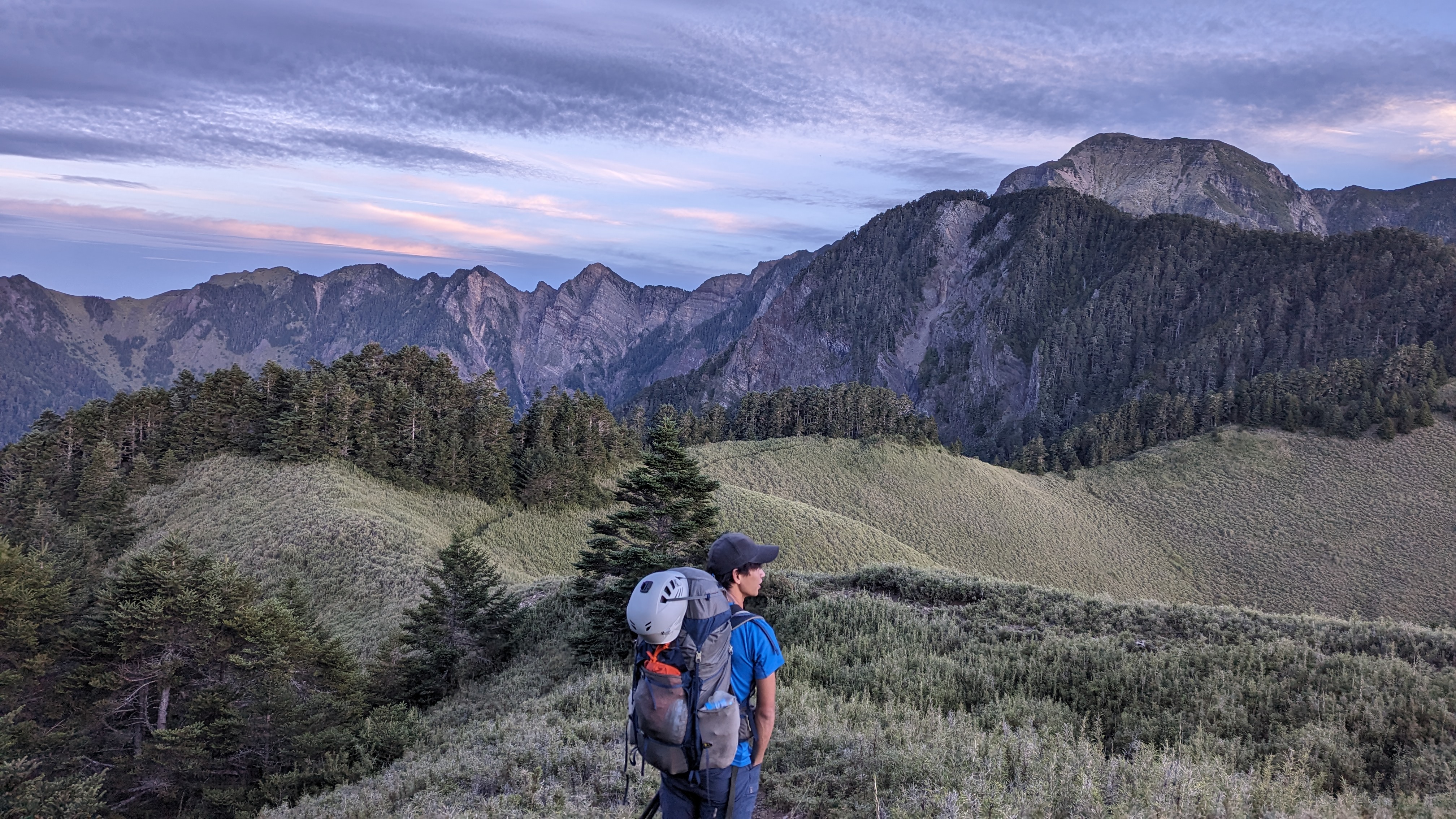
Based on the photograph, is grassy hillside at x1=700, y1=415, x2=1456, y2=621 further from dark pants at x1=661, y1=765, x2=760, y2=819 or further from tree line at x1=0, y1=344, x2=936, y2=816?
dark pants at x1=661, y1=765, x2=760, y2=819

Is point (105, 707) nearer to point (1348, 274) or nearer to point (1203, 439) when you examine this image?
point (1203, 439)

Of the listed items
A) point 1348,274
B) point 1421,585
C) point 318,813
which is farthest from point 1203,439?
point 1348,274

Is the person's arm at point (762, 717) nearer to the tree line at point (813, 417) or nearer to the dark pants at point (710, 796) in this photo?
the dark pants at point (710, 796)

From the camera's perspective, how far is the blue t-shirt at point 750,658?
4473 millimetres

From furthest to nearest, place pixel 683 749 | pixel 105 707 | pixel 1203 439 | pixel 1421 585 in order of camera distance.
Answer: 1. pixel 1203 439
2. pixel 1421 585
3. pixel 105 707
4. pixel 683 749

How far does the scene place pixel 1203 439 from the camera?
74.4 m

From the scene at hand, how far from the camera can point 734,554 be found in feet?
15.4

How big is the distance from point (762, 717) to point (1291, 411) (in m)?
91.8

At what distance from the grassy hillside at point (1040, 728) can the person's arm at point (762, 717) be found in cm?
124

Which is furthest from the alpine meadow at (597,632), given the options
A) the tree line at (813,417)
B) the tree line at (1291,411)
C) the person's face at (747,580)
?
the tree line at (813,417)

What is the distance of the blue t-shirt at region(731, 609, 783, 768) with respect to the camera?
14.7 ft

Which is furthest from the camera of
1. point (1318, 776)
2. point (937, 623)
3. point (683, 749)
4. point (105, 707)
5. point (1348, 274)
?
point (1348, 274)

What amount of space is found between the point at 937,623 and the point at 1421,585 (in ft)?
207

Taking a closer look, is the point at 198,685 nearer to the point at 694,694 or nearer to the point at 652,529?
the point at 652,529
